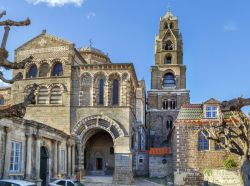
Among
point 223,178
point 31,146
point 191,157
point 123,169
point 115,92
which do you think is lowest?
point 223,178

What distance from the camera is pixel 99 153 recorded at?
4241 centimetres

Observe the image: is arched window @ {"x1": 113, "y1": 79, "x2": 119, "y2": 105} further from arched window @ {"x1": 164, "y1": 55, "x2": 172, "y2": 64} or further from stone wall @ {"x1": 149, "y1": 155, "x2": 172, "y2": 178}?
arched window @ {"x1": 164, "y1": 55, "x2": 172, "y2": 64}

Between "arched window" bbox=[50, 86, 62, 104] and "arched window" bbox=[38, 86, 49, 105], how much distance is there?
521 millimetres

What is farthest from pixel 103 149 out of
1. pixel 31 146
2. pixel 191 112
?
pixel 31 146

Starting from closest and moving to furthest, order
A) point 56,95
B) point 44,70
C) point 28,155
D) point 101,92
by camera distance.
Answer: point 28,155 < point 56,95 < point 101,92 < point 44,70

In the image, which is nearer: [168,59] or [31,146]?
[31,146]

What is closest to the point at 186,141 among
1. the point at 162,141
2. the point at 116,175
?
the point at 116,175

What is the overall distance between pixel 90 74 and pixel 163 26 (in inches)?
1203

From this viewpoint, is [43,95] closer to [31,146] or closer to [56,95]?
[56,95]

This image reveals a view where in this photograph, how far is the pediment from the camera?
39875 mm

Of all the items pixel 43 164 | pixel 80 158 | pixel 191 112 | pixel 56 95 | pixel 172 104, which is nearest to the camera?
pixel 43 164

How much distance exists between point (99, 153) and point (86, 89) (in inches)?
303

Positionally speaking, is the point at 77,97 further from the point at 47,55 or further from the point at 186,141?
the point at 186,141

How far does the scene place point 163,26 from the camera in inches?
2628
